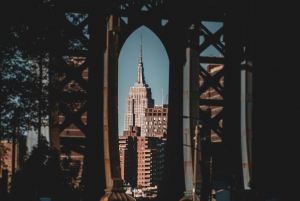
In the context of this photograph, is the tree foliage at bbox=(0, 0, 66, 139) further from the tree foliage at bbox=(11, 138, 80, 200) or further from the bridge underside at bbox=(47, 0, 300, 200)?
the bridge underside at bbox=(47, 0, 300, 200)

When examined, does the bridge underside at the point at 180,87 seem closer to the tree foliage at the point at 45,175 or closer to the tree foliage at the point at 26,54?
the tree foliage at the point at 45,175

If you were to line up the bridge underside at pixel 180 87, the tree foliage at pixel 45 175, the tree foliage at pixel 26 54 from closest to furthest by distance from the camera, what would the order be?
the tree foliage at pixel 26 54 < the tree foliage at pixel 45 175 < the bridge underside at pixel 180 87

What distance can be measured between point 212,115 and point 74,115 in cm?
839

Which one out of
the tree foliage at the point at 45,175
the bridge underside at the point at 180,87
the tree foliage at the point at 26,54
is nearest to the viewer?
the tree foliage at the point at 26,54

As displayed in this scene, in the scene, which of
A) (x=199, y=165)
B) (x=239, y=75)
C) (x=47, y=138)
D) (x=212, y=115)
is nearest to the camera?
(x=47, y=138)

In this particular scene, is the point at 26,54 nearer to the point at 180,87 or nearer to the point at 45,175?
the point at 45,175

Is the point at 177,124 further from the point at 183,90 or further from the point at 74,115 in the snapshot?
the point at 74,115

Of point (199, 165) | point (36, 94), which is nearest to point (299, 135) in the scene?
point (199, 165)

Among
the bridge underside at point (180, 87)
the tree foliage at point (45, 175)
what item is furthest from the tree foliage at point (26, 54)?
the bridge underside at point (180, 87)

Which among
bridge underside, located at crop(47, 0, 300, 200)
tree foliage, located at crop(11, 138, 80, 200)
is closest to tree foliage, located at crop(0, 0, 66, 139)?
tree foliage, located at crop(11, 138, 80, 200)

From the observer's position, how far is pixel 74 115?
45.3 meters

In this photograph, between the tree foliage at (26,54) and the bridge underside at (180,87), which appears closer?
the tree foliage at (26,54)

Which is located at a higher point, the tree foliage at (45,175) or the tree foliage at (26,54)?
the tree foliage at (26,54)

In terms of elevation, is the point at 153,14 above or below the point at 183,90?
above
